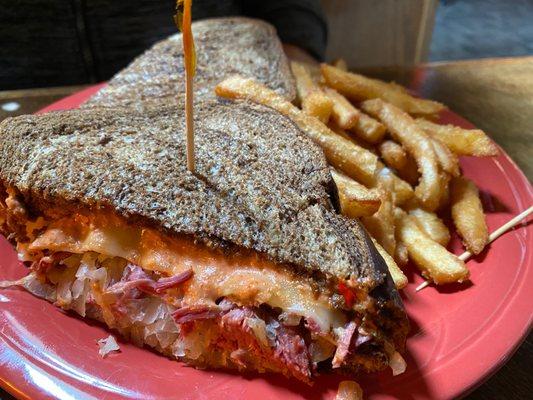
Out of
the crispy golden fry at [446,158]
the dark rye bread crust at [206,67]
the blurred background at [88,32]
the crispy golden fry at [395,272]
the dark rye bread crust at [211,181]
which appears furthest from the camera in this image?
the blurred background at [88,32]

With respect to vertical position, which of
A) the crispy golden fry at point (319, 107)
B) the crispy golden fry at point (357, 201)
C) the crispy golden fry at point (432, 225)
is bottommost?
the crispy golden fry at point (432, 225)

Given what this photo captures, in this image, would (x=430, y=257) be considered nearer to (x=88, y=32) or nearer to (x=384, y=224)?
(x=384, y=224)

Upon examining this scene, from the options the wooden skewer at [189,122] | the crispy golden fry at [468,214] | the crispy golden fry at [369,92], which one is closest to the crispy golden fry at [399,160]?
the crispy golden fry at [468,214]

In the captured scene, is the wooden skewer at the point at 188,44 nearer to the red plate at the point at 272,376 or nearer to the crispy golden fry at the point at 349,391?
the red plate at the point at 272,376

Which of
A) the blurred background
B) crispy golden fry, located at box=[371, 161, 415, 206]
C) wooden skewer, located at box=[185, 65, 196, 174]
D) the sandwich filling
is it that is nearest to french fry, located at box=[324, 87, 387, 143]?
crispy golden fry, located at box=[371, 161, 415, 206]

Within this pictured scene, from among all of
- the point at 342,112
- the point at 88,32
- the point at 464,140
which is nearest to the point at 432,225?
the point at 464,140

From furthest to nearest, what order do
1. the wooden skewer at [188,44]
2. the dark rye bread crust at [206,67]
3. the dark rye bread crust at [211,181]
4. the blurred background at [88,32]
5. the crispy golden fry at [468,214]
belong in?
the blurred background at [88,32] → the dark rye bread crust at [206,67] → the crispy golden fry at [468,214] → the dark rye bread crust at [211,181] → the wooden skewer at [188,44]

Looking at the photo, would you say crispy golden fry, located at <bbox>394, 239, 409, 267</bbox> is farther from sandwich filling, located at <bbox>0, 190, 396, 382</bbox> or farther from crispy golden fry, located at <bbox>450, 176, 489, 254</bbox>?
sandwich filling, located at <bbox>0, 190, 396, 382</bbox>
